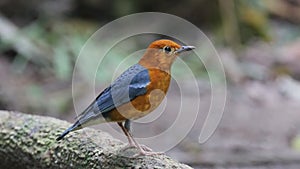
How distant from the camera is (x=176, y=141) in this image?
195 inches

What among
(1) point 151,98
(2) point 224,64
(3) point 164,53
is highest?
(2) point 224,64

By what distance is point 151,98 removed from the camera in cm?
234

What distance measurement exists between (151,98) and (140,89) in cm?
6

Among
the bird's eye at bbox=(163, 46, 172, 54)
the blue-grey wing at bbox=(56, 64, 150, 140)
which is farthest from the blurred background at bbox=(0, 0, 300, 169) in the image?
the bird's eye at bbox=(163, 46, 172, 54)

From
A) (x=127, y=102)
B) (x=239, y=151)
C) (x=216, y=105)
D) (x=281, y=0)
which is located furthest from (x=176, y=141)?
(x=281, y=0)

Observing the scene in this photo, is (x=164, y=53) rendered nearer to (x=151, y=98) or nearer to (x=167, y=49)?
(x=167, y=49)

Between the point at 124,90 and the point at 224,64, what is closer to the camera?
the point at 124,90

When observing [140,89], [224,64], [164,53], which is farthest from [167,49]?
[224,64]

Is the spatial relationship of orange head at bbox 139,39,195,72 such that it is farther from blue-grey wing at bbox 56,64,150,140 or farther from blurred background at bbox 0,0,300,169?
blurred background at bbox 0,0,300,169

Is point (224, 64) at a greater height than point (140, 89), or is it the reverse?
point (224, 64)

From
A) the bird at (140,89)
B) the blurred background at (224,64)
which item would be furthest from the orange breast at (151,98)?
the blurred background at (224,64)

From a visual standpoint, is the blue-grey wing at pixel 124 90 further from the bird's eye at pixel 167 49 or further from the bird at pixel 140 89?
the bird's eye at pixel 167 49

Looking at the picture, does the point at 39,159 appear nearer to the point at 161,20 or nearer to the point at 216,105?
the point at 216,105

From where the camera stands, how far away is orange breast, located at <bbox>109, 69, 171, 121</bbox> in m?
2.34
